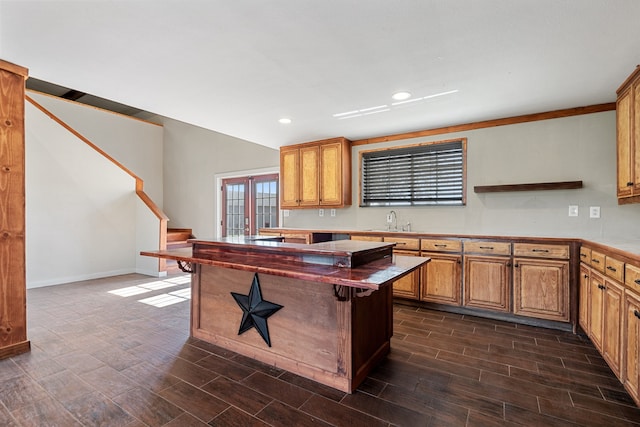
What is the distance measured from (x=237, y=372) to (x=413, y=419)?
1.20 m

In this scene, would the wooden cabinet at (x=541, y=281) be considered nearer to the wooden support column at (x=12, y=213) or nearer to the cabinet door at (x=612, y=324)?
the cabinet door at (x=612, y=324)

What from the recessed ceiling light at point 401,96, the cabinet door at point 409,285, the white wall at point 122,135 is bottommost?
the cabinet door at point 409,285

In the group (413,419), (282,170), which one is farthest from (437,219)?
(413,419)

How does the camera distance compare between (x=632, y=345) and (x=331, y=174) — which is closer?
(x=632, y=345)

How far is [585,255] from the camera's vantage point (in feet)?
9.04

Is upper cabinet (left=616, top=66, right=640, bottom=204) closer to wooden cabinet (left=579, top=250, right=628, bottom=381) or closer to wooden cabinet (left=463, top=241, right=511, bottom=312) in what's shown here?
wooden cabinet (left=579, top=250, right=628, bottom=381)

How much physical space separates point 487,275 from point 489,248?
0.94 ft

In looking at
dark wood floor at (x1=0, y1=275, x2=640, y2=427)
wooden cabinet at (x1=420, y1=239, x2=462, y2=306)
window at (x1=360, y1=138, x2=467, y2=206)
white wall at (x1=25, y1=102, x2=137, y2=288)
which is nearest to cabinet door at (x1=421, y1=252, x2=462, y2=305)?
wooden cabinet at (x1=420, y1=239, x2=462, y2=306)

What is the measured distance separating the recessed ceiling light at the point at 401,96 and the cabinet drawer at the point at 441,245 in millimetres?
1606

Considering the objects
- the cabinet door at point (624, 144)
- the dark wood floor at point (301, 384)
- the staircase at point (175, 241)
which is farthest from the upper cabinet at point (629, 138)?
the staircase at point (175, 241)

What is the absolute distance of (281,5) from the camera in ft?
5.70

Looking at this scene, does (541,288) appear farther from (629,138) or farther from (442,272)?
(629,138)

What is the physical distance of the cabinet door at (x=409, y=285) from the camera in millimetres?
3699

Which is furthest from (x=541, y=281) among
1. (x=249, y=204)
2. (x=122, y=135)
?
(x=122, y=135)
